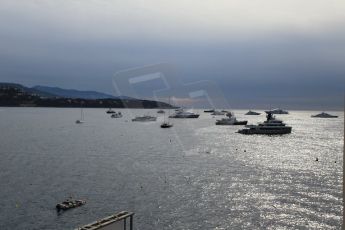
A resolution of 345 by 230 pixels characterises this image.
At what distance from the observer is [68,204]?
161 ft

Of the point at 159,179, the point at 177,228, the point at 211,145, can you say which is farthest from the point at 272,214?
the point at 211,145

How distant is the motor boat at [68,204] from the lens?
48.5m

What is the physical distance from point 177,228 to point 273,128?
131 metres

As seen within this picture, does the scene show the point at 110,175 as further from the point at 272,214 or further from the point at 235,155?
the point at 235,155

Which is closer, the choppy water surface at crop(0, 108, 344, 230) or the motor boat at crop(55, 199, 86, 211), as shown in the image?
the choppy water surface at crop(0, 108, 344, 230)

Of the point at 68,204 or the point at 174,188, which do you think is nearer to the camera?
the point at 68,204

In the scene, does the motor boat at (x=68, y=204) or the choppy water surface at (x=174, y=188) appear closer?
the choppy water surface at (x=174, y=188)

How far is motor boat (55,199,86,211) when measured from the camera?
159 feet

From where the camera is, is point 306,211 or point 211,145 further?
point 211,145

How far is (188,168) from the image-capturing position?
79.6 meters

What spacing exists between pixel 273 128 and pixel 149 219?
129212 mm

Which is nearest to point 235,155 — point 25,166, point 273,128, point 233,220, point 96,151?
point 96,151

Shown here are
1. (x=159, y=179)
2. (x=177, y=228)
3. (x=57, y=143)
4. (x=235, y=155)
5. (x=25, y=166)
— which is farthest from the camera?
(x=57, y=143)

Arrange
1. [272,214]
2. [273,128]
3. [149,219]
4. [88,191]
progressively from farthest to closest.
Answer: [273,128] → [88,191] → [272,214] → [149,219]
